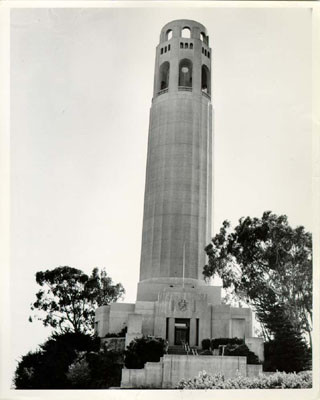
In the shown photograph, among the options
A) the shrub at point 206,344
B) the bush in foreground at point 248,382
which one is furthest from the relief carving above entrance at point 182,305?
the bush in foreground at point 248,382

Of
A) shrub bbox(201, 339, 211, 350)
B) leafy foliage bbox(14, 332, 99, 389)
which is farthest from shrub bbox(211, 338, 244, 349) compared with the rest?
leafy foliage bbox(14, 332, 99, 389)

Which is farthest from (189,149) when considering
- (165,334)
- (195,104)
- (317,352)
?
(317,352)

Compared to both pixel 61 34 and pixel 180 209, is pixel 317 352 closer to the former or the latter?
pixel 61 34

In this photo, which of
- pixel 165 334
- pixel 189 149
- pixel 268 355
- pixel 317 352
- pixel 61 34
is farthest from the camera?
pixel 189 149

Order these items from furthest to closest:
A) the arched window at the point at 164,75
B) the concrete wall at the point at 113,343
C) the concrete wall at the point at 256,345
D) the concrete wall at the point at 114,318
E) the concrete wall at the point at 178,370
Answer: the arched window at the point at 164,75 → the concrete wall at the point at 114,318 → the concrete wall at the point at 113,343 → the concrete wall at the point at 256,345 → the concrete wall at the point at 178,370

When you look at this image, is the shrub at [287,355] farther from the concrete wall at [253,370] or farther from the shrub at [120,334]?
the shrub at [120,334]

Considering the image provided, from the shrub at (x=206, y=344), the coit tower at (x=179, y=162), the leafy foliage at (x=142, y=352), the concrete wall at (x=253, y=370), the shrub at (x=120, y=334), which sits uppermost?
the coit tower at (x=179, y=162)
